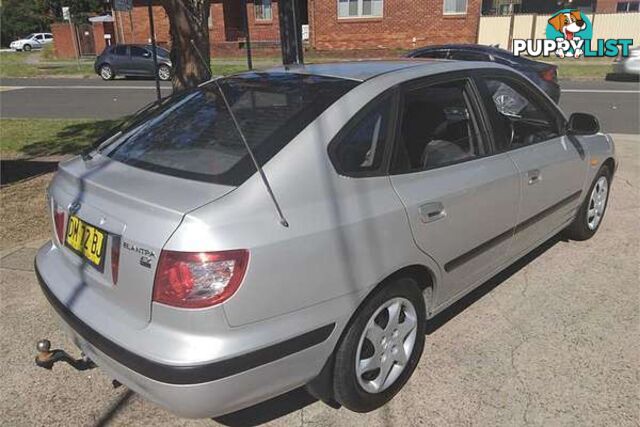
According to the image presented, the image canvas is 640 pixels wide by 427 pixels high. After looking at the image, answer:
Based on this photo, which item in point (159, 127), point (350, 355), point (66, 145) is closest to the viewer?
point (350, 355)

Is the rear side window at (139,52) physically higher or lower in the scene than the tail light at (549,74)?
higher

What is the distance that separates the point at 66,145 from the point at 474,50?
7.59m

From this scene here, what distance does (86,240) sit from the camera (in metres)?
2.34

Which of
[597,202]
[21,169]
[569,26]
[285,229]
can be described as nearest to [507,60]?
[597,202]

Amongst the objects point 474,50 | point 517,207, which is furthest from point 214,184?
point 474,50

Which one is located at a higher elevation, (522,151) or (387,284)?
(522,151)

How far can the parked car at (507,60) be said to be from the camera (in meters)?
10.4

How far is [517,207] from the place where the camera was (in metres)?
3.29

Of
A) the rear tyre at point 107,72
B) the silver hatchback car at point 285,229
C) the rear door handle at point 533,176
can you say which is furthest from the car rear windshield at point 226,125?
the rear tyre at point 107,72

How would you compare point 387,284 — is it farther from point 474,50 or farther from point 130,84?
point 130,84

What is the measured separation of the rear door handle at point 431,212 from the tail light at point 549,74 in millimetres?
8860

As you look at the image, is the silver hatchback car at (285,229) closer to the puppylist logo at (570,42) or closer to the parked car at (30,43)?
the puppylist logo at (570,42)

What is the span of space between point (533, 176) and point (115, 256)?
2.46 metres

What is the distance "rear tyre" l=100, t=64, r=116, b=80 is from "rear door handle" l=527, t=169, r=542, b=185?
2151cm
